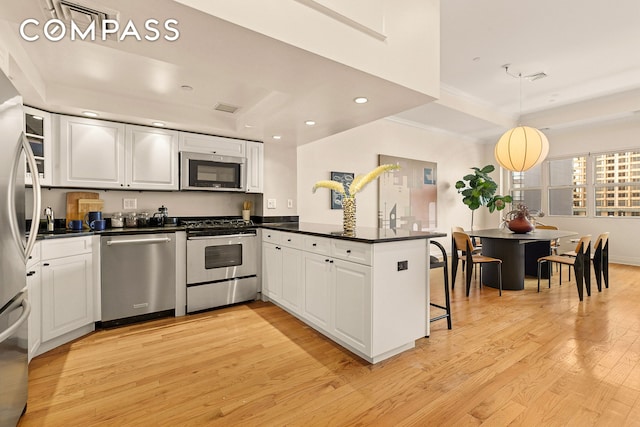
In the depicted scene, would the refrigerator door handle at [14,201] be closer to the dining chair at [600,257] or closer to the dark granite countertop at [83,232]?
the dark granite countertop at [83,232]

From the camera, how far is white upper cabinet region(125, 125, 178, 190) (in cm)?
340

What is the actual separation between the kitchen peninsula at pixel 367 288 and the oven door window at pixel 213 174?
1.47 metres

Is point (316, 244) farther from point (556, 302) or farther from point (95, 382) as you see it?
point (556, 302)

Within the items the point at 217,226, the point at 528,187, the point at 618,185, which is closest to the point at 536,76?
the point at 618,185

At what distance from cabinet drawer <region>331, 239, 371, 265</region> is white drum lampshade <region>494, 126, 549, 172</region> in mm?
3348

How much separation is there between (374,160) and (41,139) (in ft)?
15.2

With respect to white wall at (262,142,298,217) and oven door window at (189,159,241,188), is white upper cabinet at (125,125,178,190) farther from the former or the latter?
white wall at (262,142,298,217)

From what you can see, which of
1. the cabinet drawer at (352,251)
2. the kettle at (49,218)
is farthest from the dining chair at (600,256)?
the kettle at (49,218)

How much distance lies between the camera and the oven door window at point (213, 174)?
12.2ft

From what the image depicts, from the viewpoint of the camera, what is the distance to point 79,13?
1625mm

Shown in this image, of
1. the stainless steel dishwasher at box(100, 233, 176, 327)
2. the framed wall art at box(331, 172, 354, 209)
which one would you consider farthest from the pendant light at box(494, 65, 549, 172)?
the stainless steel dishwasher at box(100, 233, 176, 327)

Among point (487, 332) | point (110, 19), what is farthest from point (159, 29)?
point (487, 332)

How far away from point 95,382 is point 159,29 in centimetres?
229

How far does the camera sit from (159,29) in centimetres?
166
